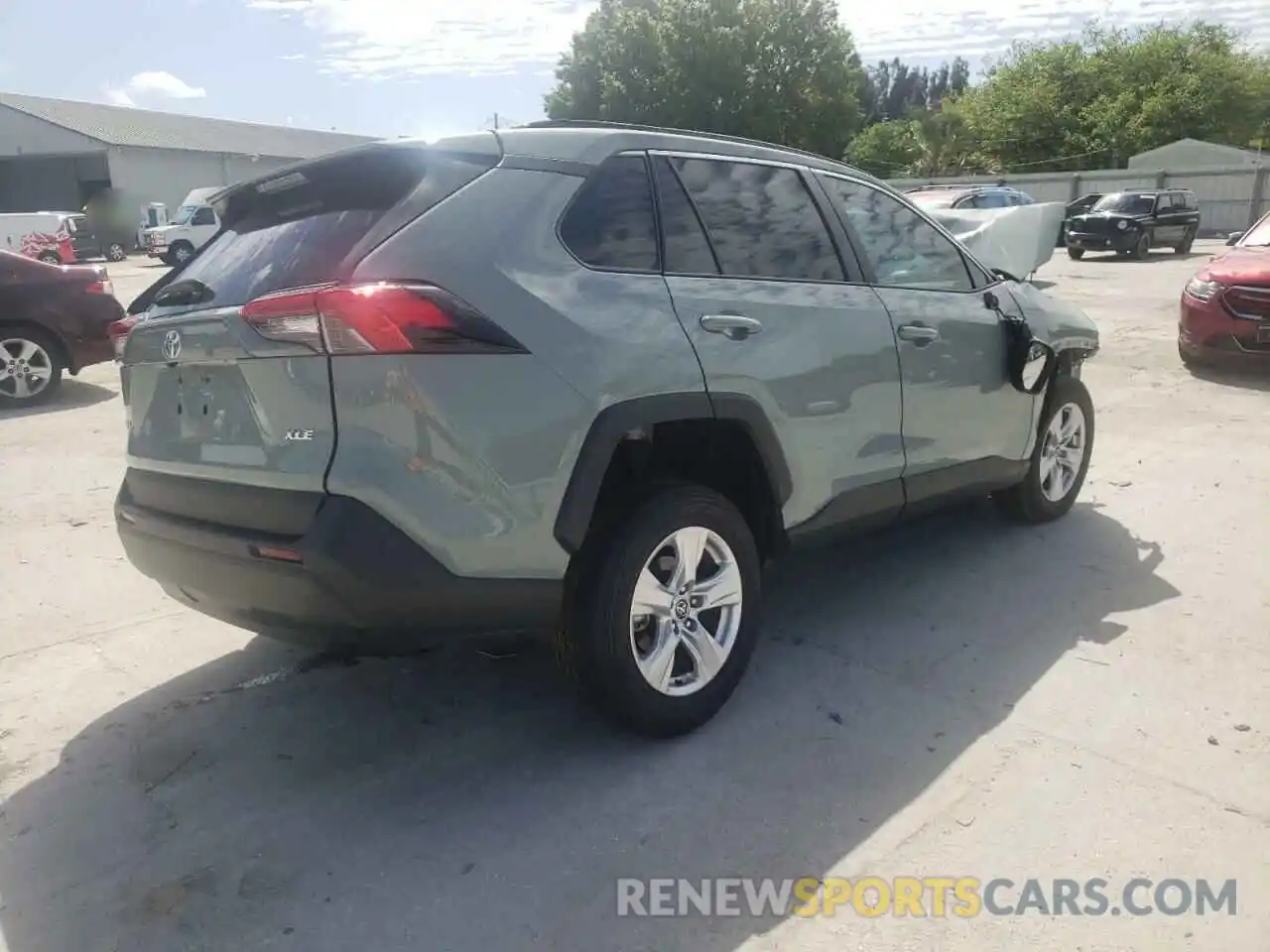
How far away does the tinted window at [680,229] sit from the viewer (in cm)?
316

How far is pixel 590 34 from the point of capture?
166 feet

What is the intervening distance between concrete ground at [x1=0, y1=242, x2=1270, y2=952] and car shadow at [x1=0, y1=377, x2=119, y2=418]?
14.1ft

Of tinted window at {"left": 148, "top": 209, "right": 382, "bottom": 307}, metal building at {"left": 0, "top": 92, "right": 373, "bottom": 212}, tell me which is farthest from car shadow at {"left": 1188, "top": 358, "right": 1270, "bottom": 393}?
metal building at {"left": 0, "top": 92, "right": 373, "bottom": 212}

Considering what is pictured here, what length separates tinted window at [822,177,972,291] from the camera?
3.89m

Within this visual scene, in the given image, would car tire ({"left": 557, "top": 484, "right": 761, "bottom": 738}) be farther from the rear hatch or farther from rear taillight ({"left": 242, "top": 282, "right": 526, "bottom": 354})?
the rear hatch

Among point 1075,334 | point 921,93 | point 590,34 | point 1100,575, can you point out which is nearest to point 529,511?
point 1100,575

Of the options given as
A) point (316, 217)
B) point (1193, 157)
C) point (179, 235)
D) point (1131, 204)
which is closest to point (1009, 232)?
point (1131, 204)

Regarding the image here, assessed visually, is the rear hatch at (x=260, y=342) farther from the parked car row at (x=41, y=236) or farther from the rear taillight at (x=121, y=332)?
the parked car row at (x=41, y=236)

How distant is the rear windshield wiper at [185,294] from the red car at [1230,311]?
860 centimetres

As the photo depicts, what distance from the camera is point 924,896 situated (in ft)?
8.11

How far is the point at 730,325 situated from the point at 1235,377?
7950 mm

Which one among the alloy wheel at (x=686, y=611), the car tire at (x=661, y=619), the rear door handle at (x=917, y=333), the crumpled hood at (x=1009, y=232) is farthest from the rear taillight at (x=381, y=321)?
the crumpled hood at (x=1009, y=232)

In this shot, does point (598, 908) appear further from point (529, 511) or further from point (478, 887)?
point (529, 511)

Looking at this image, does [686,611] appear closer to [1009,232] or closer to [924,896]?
[924,896]
